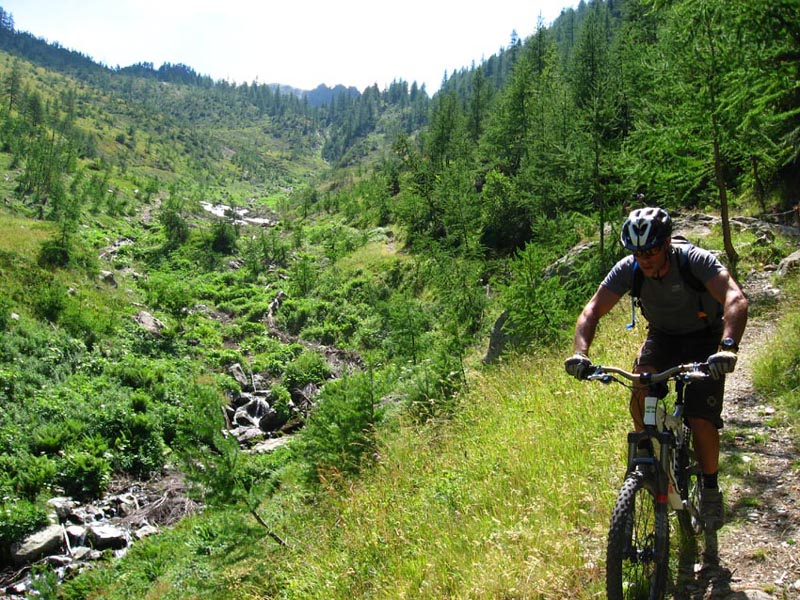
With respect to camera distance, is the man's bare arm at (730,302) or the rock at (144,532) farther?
the rock at (144,532)

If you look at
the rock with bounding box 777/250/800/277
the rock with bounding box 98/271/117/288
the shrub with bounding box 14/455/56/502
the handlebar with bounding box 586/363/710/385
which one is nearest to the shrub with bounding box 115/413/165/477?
the shrub with bounding box 14/455/56/502

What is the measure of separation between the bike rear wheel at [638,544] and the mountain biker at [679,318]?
22.0 inches

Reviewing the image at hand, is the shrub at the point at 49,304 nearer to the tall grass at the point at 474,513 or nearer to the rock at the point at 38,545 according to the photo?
the rock at the point at 38,545

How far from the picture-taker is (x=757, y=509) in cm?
431

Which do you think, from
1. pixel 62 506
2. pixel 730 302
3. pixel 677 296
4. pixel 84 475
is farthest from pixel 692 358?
pixel 84 475

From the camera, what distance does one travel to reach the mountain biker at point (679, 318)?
11.9 feet

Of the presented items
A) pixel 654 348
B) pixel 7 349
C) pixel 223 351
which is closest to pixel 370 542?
pixel 654 348

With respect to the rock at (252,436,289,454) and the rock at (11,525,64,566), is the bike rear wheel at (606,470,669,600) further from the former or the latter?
the rock at (252,436,289,454)

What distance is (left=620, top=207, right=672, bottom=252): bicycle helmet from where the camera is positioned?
3625 millimetres

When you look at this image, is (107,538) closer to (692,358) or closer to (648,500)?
(648,500)

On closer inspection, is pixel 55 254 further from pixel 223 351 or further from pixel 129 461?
pixel 129 461

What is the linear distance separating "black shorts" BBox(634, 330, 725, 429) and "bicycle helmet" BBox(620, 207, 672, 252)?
Answer: 2.82 ft

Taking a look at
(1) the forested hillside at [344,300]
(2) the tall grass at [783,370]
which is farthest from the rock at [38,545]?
(2) the tall grass at [783,370]

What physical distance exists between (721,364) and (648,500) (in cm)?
99
